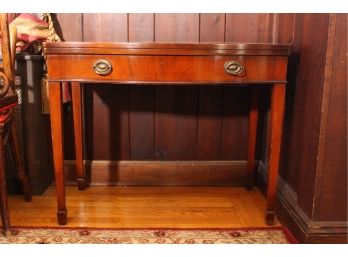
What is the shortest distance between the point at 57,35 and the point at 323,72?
115 cm

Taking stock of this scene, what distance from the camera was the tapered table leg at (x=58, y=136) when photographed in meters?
1.23

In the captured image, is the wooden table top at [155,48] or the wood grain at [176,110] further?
the wood grain at [176,110]

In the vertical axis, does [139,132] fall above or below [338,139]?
below

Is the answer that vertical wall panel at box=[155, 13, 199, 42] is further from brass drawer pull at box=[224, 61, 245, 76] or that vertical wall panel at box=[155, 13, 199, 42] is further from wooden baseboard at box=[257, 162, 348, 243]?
wooden baseboard at box=[257, 162, 348, 243]

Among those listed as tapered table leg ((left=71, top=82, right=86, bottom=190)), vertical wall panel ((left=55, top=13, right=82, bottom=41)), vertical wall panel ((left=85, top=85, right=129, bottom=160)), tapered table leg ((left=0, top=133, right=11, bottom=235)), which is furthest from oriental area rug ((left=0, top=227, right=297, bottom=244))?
vertical wall panel ((left=55, top=13, right=82, bottom=41))

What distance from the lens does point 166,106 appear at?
5.76 ft

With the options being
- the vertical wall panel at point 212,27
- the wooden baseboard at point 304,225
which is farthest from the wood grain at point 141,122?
the wooden baseboard at point 304,225

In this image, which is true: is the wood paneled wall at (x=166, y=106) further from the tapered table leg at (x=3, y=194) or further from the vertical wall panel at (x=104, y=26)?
the tapered table leg at (x=3, y=194)

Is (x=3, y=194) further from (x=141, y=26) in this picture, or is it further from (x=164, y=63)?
(x=141, y=26)

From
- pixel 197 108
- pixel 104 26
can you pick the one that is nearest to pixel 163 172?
pixel 197 108

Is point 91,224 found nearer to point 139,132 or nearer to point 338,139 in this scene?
point 139,132

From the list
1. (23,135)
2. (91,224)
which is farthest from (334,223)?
(23,135)

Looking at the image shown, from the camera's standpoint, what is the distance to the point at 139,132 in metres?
1.78

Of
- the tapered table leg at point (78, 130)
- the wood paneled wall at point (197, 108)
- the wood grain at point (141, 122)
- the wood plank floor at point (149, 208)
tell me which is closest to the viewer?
the wood paneled wall at point (197, 108)
